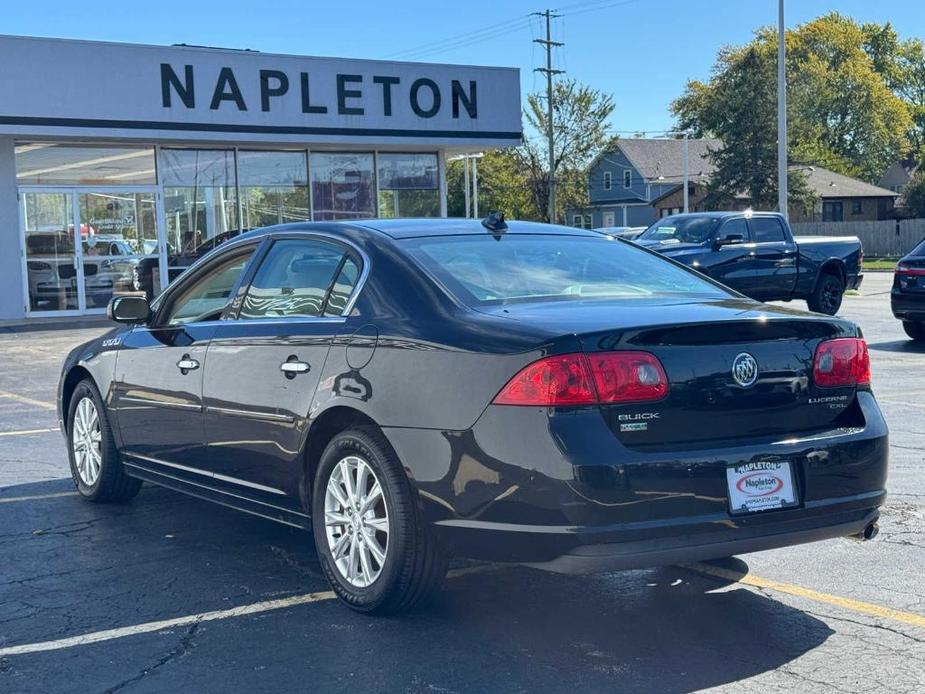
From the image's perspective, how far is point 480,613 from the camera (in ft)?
16.1

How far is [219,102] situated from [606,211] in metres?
64.2

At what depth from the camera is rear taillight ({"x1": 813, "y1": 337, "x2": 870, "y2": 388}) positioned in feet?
15.4

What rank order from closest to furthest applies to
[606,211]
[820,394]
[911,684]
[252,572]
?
[911,684], [820,394], [252,572], [606,211]

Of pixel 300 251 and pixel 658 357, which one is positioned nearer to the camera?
pixel 658 357

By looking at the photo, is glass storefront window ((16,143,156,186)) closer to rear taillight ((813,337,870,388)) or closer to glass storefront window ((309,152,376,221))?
glass storefront window ((309,152,376,221))

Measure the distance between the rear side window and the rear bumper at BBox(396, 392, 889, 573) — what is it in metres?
16.5

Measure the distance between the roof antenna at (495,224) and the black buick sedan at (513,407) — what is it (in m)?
0.01

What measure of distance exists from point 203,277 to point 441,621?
253 centimetres

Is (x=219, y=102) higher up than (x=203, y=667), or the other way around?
(x=219, y=102)

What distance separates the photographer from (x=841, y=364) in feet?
15.7

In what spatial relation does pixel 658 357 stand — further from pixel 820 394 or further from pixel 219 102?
pixel 219 102

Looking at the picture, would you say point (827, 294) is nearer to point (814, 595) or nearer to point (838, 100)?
point (814, 595)

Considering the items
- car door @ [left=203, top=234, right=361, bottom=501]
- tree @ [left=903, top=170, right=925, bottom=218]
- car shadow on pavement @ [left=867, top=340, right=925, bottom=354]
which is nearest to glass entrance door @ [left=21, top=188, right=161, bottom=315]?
car shadow on pavement @ [left=867, top=340, right=925, bottom=354]

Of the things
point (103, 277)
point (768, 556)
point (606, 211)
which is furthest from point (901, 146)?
point (768, 556)
